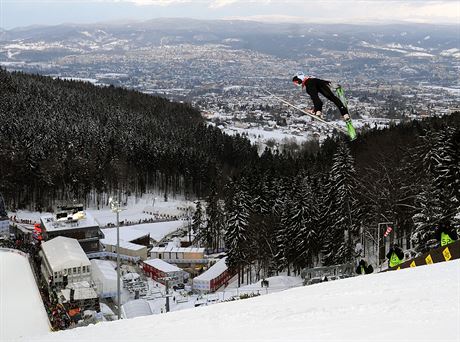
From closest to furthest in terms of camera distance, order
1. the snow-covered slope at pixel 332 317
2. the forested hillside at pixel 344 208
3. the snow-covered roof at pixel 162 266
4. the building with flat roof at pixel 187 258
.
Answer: the snow-covered slope at pixel 332 317 < the forested hillside at pixel 344 208 < the snow-covered roof at pixel 162 266 < the building with flat roof at pixel 187 258

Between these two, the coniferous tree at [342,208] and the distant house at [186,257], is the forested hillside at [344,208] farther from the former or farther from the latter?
the distant house at [186,257]

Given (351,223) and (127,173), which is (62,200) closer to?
(127,173)

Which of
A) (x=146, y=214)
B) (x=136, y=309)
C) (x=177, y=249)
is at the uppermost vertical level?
(x=136, y=309)

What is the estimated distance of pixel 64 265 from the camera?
25188mm

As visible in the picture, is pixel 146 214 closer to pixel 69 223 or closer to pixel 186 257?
pixel 186 257

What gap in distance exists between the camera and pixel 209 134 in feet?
255

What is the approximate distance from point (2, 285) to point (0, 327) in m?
5.24

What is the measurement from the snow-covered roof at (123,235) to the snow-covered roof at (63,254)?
8.06 metres

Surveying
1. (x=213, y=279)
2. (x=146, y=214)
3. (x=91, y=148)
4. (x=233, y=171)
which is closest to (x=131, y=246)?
(x=213, y=279)

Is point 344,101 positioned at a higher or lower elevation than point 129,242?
higher

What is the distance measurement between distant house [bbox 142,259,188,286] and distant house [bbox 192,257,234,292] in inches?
57.5

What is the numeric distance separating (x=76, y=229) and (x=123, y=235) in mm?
7948

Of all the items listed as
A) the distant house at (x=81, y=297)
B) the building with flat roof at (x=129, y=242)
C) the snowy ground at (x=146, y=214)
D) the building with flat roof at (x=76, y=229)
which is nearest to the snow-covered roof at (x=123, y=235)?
the building with flat roof at (x=129, y=242)

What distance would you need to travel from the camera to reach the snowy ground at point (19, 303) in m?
17.2
